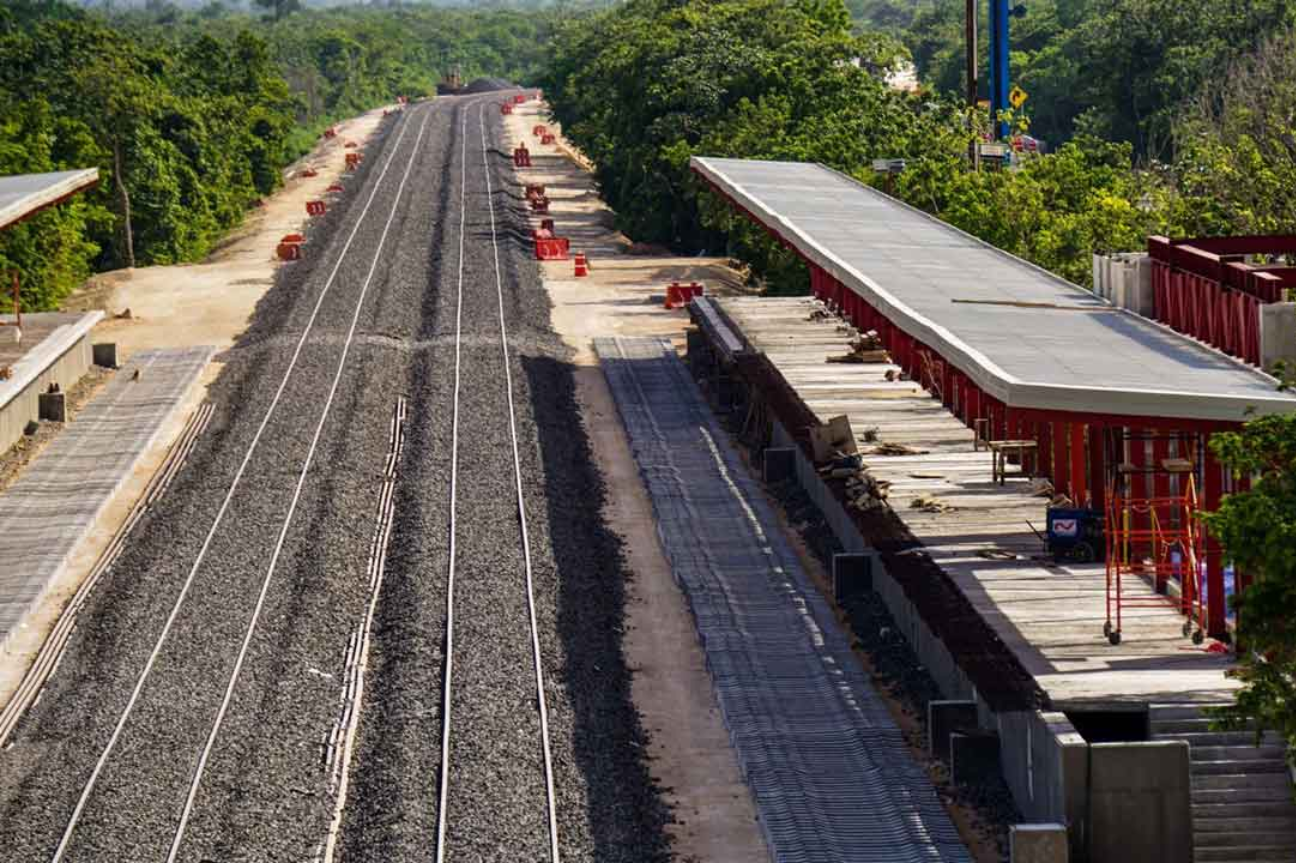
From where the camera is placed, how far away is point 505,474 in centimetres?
3572

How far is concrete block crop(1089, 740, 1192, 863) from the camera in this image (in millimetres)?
18062

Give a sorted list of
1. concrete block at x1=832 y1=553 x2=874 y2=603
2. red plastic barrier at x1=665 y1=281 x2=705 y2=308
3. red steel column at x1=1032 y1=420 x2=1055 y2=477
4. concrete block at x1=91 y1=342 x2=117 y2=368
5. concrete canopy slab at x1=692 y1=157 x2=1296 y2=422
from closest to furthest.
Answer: concrete canopy slab at x1=692 y1=157 x2=1296 y2=422, concrete block at x1=832 y1=553 x2=874 y2=603, red steel column at x1=1032 y1=420 x2=1055 y2=477, concrete block at x1=91 y1=342 x2=117 y2=368, red plastic barrier at x1=665 y1=281 x2=705 y2=308

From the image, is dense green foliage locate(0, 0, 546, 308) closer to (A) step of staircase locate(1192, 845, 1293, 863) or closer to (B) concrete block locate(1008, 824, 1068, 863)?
(B) concrete block locate(1008, 824, 1068, 863)

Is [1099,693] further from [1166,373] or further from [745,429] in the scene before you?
[745,429]

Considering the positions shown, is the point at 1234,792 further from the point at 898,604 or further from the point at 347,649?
the point at 347,649

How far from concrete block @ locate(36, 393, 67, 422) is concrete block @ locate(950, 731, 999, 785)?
25.4 m

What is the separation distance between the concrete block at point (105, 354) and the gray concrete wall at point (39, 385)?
507 millimetres

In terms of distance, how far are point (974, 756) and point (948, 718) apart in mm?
747

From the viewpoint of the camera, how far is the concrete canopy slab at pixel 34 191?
40.6 m

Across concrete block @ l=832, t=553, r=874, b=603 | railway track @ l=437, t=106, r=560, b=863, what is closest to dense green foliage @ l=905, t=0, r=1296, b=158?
railway track @ l=437, t=106, r=560, b=863

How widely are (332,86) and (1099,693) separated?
15662 cm

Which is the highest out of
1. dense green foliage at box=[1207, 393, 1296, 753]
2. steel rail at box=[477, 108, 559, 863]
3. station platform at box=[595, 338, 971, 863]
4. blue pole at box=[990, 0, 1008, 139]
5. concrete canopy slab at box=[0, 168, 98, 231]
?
blue pole at box=[990, 0, 1008, 139]

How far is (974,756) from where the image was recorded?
20594 mm

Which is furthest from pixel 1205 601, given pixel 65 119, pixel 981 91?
pixel 981 91
